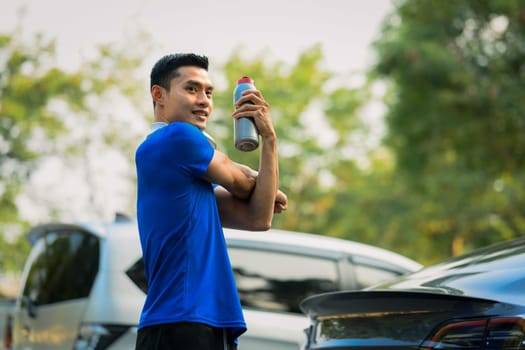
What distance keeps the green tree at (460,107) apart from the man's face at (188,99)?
16.2 m

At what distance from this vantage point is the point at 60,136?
23.8 meters

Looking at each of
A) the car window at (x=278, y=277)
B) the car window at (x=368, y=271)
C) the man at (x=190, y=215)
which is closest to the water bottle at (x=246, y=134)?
the man at (x=190, y=215)

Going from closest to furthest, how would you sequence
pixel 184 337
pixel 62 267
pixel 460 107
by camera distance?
pixel 184 337
pixel 62 267
pixel 460 107

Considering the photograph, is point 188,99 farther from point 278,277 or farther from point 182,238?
point 278,277

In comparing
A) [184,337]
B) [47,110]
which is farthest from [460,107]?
[184,337]

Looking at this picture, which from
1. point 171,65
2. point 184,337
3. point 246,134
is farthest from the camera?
point 171,65

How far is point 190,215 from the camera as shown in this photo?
2977 mm

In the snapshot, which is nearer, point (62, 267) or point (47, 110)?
point (62, 267)

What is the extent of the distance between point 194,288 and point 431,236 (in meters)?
27.7

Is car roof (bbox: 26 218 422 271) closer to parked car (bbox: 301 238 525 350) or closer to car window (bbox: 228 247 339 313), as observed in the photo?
car window (bbox: 228 247 339 313)

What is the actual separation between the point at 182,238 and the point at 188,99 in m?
0.54

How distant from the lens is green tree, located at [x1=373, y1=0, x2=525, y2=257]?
19.8 m

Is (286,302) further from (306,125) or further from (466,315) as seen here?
(306,125)

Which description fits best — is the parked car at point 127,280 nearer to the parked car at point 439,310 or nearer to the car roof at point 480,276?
the parked car at point 439,310
